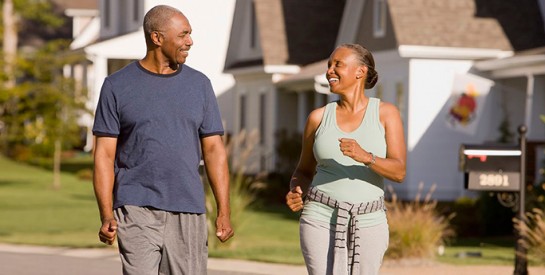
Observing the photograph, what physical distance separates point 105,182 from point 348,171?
1.19 m

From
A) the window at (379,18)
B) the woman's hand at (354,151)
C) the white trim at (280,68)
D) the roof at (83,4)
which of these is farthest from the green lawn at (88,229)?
the roof at (83,4)

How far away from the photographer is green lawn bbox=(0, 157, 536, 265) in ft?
58.9

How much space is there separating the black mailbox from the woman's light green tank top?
677 cm

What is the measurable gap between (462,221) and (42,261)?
929cm

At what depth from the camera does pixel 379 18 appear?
101ft

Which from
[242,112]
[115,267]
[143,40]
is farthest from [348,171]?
[242,112]

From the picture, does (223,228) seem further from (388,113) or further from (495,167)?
(495,167)

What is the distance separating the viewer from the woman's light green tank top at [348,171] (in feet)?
22.9

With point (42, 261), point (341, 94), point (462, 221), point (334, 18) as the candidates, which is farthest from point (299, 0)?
point (341, 94)

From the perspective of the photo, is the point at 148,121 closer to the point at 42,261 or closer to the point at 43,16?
the point at 42,261

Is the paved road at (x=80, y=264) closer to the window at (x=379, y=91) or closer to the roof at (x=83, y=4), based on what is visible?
the window at (x=379, y=91)

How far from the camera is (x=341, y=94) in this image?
7125 millimetres

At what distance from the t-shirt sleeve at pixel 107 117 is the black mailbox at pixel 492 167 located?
7267mm

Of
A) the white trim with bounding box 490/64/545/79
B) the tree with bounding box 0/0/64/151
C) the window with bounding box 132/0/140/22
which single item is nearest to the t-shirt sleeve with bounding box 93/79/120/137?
the white trim with bounding box 490/64/545/79
